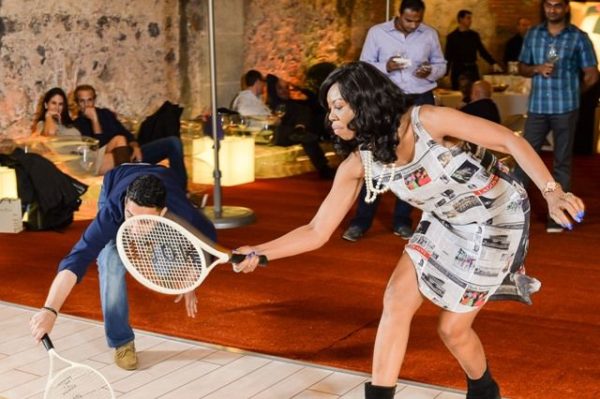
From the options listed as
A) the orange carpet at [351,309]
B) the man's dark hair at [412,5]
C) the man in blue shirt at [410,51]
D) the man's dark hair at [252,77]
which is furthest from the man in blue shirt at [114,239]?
the man's dark hair at [252,77]

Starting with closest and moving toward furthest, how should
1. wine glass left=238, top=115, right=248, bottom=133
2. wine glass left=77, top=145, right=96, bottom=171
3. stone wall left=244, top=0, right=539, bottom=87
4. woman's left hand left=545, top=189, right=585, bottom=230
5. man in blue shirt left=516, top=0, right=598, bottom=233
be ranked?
woman's left hand left=545, top=189, right=585, bottom=230, man in blue shirt left=516, top=0, right=598, bottom=233, wine glass left=77, top=145, right=96, bottom=171, wine glass left=238, top=115, right=248, bottom=133, stone wall left=244, top=0, right=539, bottom=87

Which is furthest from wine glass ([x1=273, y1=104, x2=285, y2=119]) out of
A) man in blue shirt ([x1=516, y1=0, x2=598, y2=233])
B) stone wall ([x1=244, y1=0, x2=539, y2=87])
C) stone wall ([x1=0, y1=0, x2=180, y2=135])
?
man in blue shirt ([x1=516, y1=0, x2=598, y2=233])

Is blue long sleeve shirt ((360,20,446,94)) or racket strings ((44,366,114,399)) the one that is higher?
blue long sleeve shirt ((360,20,446,94))

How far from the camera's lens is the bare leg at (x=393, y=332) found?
2.65 m

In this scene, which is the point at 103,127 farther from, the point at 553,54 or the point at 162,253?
the point at 162,253

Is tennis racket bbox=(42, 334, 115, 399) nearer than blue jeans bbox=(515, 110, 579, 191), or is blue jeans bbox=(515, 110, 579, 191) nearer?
tennis racket bbox=(42, 334, 115, 399)

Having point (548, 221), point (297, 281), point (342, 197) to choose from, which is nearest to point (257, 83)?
point (548, 221)

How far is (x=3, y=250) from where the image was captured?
233 inches

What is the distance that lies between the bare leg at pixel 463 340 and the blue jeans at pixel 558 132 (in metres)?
3.47

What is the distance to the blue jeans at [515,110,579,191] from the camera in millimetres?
6125

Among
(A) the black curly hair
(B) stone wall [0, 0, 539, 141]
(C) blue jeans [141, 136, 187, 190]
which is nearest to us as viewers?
(A) the black curly hair

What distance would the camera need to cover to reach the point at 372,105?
8.11 ft

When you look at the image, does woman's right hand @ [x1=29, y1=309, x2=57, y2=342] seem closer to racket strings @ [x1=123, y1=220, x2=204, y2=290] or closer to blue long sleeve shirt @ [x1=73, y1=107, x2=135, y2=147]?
racket strings @ [x1=123, y1=220, x2=204, y2=290]

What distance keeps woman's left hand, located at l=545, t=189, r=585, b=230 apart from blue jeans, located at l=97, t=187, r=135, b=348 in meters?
1.89
